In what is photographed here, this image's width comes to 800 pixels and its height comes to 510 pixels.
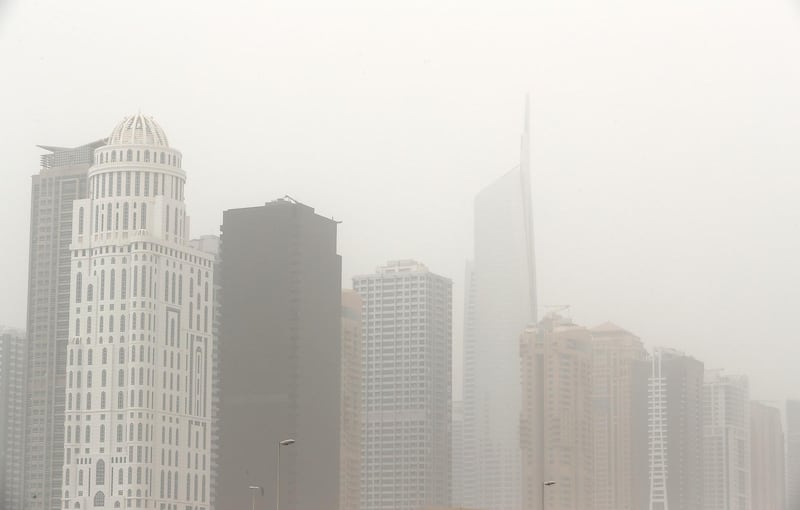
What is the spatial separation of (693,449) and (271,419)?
6835 millimetres

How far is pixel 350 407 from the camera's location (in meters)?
19.8

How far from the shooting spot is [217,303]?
19.1 metres

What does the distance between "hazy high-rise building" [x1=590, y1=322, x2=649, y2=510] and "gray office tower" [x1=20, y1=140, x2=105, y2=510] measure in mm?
8038

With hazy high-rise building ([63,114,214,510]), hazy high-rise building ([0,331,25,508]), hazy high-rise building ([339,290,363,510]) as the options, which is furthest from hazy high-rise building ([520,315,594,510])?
hazy high-rise building ([0,331,25,508])

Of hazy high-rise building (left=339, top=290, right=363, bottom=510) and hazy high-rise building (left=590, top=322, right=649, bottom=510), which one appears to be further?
hazy high-rise building (left=339, top=290, right=363, bottom=510)

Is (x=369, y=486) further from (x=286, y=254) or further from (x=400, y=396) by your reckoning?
(x=286, y=254)

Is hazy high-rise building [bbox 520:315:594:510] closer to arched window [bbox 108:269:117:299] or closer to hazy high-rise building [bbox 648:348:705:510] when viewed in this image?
hazy high-rise building [bbox 648:348:705:510]

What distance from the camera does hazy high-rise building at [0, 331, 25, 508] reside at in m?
18.0

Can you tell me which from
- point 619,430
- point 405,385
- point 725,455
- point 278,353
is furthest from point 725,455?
point 278,353

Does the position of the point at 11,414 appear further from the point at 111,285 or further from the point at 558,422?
the point at 558,422

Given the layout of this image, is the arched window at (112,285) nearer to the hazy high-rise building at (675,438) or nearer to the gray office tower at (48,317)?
the gray office tower at (48,317)

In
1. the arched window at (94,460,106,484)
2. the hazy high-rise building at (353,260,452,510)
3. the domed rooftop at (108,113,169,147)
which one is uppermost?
the domed rooftop at (108,113,169,147)

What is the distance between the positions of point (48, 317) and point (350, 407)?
16.8 feet

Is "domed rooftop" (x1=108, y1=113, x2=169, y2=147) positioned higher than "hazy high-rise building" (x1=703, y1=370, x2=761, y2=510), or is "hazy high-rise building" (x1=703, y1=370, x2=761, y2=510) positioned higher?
"domed rooftop" (x1=108, y1=113, x2=169, y2=147)
